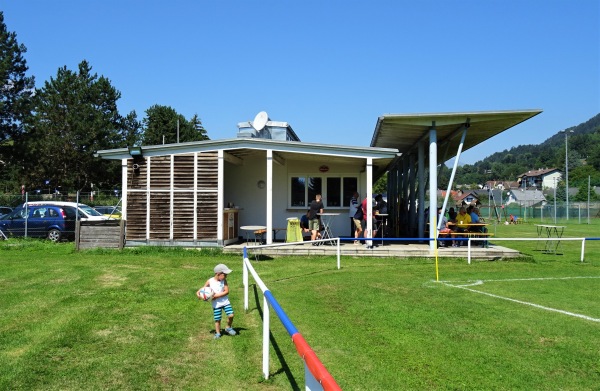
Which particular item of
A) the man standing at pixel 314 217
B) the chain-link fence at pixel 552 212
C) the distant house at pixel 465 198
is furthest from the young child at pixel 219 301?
the chain-link fence at pixel 552 212

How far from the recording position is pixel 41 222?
20.3 meters

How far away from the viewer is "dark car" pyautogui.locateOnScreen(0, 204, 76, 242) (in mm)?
20266

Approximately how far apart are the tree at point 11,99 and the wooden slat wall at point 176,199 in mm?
33214

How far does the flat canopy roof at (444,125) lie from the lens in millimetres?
15266

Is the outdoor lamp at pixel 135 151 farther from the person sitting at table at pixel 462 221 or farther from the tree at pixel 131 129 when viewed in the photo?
the tree at pixel 131 129

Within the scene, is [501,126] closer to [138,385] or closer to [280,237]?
[280,237]

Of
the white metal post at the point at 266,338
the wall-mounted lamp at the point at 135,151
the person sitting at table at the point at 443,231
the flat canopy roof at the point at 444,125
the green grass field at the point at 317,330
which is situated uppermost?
the flat canopy roof at the point at 444,125

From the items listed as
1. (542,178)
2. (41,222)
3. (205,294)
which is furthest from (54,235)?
(542,178)

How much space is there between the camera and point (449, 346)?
6.27 meters

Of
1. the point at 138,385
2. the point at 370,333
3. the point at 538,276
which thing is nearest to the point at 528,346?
the point at 370,333

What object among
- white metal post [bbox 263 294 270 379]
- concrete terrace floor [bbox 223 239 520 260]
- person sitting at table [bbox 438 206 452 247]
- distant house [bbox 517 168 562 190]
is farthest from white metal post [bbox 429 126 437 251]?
distant house [bbox 517 168 562 190]

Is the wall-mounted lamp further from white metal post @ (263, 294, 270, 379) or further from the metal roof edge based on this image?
white metal post @ (263, 294, 270, 379)

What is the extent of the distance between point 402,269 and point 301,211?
640cm

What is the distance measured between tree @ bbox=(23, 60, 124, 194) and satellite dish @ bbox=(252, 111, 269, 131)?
3384 centimetres
